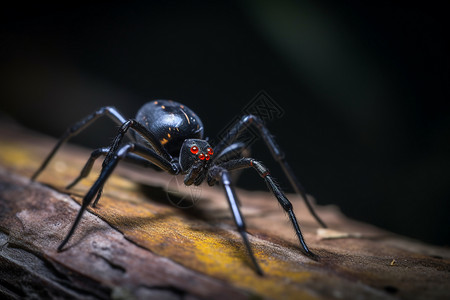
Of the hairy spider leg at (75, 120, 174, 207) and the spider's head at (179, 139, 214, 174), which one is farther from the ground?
the hairy spider leg at (75, 120, 174, 207)

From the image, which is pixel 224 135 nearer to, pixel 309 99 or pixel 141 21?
pixel 309 99

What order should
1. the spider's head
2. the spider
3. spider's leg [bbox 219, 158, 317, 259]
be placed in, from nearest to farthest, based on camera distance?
spider's leg [bbox 219, 158, 317, 259] → the spider → the spider's head

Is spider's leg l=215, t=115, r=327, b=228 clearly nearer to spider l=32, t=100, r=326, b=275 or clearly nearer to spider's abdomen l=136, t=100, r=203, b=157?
spider l=32, t=100, r=326, b=275

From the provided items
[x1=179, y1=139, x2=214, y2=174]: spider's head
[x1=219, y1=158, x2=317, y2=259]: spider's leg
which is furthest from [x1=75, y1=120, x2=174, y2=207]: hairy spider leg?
[x1=219, y1=158, x2=317, y2=259]: spider's leg

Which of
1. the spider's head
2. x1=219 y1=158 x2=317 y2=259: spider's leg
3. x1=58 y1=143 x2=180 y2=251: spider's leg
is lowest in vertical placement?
x1=219 y1=158 x2=317 y2=259: spider's leg

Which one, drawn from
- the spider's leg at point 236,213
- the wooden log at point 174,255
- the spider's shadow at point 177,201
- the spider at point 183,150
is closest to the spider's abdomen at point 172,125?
the spider at point 183,150

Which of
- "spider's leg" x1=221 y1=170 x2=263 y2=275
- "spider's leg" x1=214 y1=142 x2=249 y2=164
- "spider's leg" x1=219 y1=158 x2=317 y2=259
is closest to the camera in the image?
"spider's leg" x1=221 y1=170 x2=263 y2=275

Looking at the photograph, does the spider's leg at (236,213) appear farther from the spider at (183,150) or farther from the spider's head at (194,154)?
the spider's head at (194,154)
